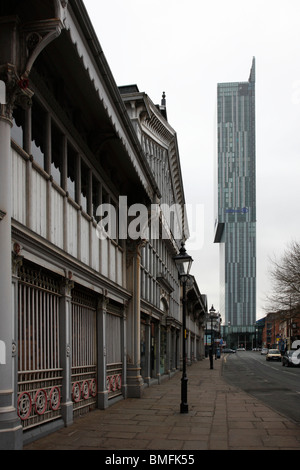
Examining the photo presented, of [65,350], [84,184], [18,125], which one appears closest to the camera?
[18,125]

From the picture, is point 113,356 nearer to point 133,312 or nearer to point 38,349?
point 133,312

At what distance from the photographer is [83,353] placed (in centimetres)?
1335

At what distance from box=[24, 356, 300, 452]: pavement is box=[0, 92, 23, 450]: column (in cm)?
138

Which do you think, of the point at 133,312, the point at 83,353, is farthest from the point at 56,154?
the point at 133,312

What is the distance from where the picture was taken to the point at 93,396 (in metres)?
14.0

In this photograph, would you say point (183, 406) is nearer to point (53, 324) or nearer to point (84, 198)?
point (53, 324)

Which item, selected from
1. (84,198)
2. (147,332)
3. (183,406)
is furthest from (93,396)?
(147,332)

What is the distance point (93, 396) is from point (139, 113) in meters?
13.8

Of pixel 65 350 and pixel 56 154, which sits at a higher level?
pixel 56 154

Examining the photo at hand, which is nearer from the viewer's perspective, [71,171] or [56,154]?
[56,154]

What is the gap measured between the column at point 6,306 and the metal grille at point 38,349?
1.23 meters

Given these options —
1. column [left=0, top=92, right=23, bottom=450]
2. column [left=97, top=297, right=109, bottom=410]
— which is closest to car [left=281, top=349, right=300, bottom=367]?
column [left=97, top=297, right=109, bottom=410]

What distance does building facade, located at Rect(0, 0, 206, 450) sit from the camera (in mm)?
8180

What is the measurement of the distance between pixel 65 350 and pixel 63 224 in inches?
100
